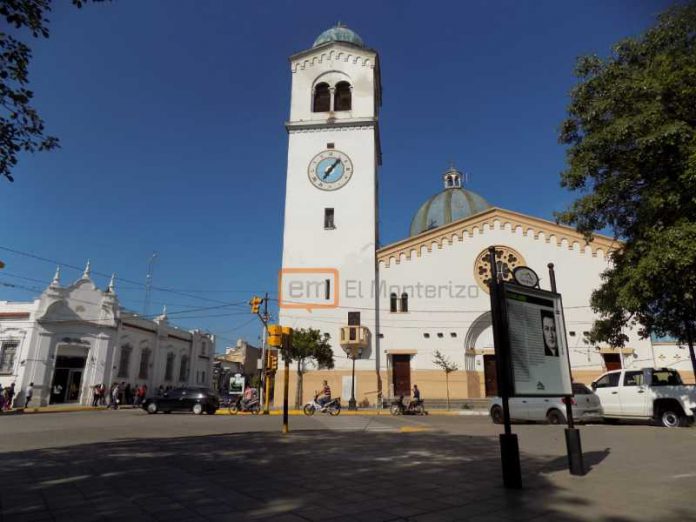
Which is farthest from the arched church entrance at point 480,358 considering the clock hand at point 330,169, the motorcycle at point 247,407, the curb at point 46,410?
the curb at point 46,410

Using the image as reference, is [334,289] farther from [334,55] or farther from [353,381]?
[334,55]

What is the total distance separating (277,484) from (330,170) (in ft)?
92.6

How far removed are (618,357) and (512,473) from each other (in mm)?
26251

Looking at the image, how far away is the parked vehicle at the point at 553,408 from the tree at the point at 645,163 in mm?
2995

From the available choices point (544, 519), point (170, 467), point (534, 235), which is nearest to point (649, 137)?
point (544, 519)

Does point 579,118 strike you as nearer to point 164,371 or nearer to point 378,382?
point 378,382

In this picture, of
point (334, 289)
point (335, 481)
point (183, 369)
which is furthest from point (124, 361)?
point (335, 481)

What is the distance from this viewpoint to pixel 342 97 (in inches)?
1373

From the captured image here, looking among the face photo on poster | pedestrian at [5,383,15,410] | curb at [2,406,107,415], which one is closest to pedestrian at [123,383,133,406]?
curb at [2,406,107,415]

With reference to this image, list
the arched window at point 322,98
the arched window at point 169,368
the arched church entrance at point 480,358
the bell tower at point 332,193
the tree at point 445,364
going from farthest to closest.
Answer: the arched window at point 169,368 < the arched window at point 322,98 < the bell tower at point 332,193 < the arched church entrance at point 480,358 < the tree at point 445,364

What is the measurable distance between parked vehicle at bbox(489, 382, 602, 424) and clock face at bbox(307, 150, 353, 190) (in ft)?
62.6

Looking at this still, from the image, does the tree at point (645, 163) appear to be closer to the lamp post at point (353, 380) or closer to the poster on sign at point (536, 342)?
the poster on sign at point (536, 342)

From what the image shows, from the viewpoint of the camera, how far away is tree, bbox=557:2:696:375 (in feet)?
A: 37.0

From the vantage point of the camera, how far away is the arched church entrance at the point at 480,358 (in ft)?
94.5
